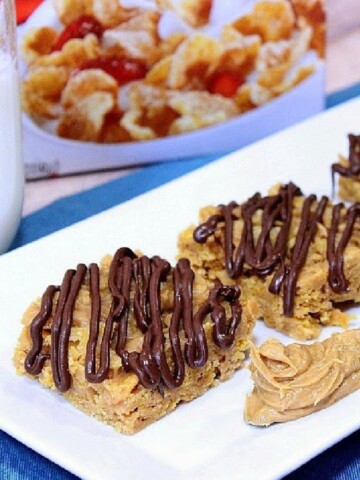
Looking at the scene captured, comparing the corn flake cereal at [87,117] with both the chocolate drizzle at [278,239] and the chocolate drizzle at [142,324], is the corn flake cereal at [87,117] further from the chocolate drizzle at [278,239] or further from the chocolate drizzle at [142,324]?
the chocolate drizzle at [142,324]

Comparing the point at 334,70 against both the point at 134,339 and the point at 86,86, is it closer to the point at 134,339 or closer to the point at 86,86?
the point at 86,86

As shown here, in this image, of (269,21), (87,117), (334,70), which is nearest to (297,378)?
(87,117)

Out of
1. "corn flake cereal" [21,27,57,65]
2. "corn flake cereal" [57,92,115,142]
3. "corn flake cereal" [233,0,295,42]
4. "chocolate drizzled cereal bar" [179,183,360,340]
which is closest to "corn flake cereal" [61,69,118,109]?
"corn flake cereal" [57,92,115,142]

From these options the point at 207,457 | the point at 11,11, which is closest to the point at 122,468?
the point at 207,457

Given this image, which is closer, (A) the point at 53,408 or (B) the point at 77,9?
(A) the point at 53,408

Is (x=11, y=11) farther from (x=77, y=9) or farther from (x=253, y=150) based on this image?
(x=253, y=150)

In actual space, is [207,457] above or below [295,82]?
below
